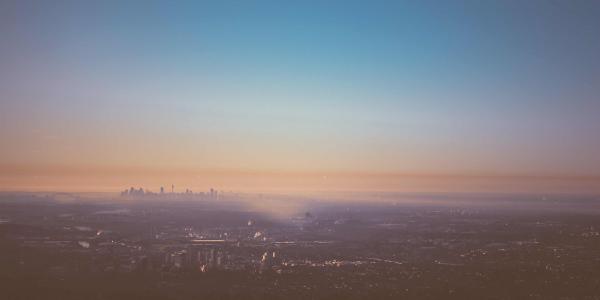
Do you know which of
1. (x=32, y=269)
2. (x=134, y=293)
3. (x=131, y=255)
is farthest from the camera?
(x=131, y=255)

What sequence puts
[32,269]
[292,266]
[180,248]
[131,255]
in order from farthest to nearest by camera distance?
1. [180,248]
2. [131,255]
3. [292,266]
4. [32,269]

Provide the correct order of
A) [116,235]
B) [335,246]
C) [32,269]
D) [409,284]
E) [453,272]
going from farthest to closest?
[116,235] < [335,246] < [453,272] < [32,269] < [409,284]

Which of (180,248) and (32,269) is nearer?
(32,269)

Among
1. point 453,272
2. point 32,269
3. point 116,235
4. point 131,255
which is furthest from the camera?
point 116,235

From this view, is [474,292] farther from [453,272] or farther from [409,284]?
[453,272]

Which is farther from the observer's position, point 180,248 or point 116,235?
point 116,235

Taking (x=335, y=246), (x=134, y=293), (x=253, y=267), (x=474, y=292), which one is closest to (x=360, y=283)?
(x=474, y=292)

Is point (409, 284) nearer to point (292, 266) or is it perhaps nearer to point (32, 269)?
point (292, 266)

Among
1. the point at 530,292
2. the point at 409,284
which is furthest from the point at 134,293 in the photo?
the point at 530,292
